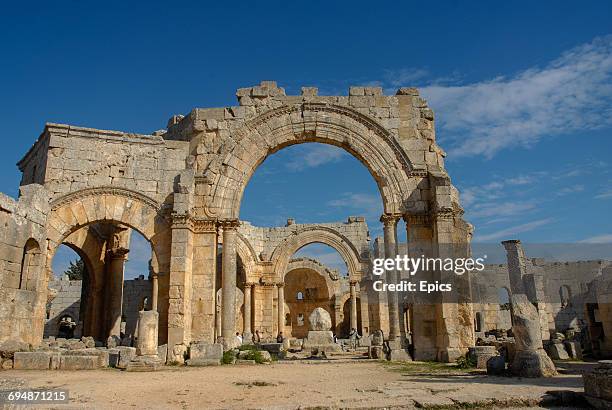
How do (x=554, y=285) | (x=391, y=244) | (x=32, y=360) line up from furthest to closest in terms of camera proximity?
(x=554, y=285)
(x=391, y=244)
(x=32, y=360)

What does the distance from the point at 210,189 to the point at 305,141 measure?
3.18 metres

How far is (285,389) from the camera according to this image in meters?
6.76

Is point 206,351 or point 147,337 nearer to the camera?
point 147,337

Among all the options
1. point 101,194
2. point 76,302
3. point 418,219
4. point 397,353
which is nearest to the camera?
point 397,353

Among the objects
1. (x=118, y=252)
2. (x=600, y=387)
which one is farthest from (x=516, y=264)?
(x=600, y=387)

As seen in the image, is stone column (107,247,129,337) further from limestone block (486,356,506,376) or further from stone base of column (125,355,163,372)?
limestone block (486,356,506,376)

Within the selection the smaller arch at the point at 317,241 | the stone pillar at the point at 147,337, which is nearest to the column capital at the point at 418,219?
the stone pillar at the point at 147,337

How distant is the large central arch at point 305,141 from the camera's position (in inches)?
539

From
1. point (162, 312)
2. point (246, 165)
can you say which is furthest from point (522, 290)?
point (162, 312)

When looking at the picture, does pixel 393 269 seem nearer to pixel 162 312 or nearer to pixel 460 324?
pixel 460 324

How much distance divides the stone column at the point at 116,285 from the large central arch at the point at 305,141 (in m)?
5.12

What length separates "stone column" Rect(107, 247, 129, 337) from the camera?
1625 cm

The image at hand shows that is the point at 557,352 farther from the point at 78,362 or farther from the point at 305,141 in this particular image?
the point at 78,362

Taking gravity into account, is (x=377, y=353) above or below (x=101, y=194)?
below
